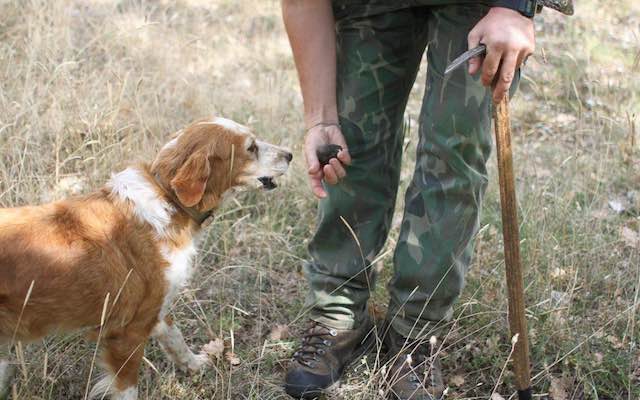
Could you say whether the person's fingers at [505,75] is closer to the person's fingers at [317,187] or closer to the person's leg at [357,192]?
the person's leg at [357,192]

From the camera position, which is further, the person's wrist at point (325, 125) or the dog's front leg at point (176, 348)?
the dog's front leg at point (176, 348)

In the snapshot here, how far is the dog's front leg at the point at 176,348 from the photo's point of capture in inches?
117

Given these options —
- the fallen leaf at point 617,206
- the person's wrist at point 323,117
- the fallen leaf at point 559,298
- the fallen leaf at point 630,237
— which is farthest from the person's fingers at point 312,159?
the fallen leaf at point 617,206

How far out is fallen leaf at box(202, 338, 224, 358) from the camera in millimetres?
3084

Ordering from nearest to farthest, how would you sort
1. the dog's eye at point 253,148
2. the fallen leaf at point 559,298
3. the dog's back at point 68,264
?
the dog's back at point 68,264, the dog's eye at point 253,148, the fallen leaf at point 559,298

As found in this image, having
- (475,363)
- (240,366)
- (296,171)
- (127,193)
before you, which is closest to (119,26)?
(296,171)

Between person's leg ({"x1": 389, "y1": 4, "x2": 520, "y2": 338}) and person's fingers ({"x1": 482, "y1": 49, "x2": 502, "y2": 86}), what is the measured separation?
0.31 meters

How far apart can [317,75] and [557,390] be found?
66.8 inches

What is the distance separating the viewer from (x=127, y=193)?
2.75 meters

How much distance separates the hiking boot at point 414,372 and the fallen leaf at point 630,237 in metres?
1.53

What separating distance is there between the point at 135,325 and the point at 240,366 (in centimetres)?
53

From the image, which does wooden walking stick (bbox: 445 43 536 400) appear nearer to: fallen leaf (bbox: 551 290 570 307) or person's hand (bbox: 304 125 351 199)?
person's hand (bbox: 304 125 351 199)

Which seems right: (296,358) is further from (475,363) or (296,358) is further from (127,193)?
(127,193)

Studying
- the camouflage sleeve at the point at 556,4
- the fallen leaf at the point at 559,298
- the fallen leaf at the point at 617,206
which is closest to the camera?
the camouflage sleeve at the point at 556,4
